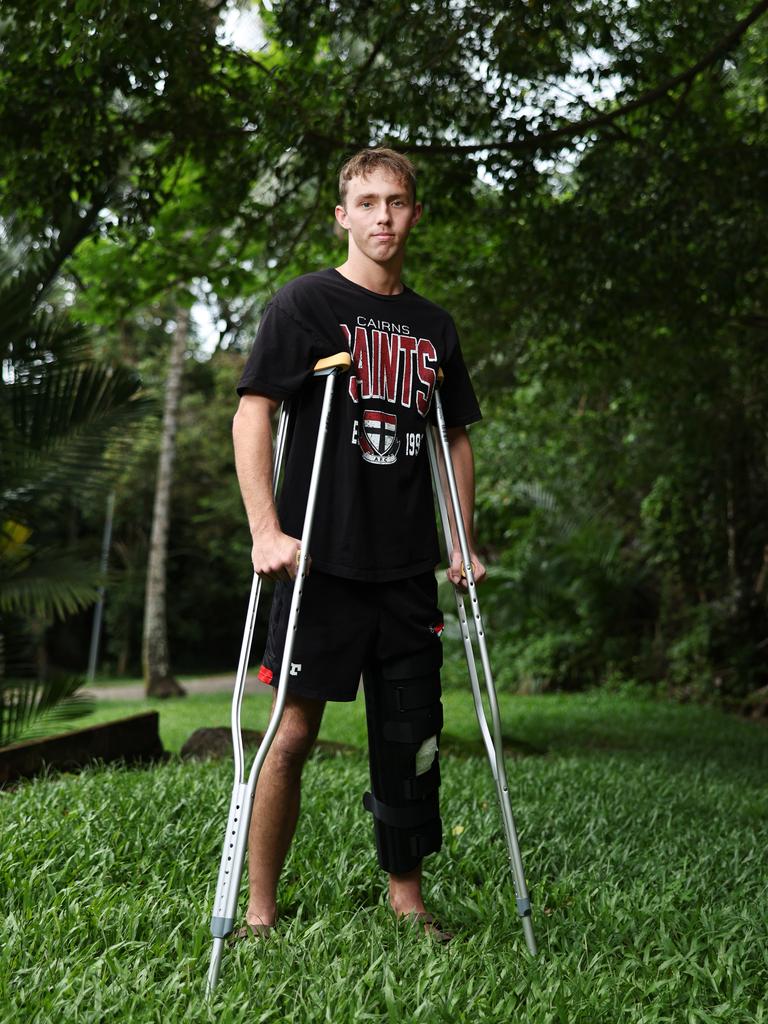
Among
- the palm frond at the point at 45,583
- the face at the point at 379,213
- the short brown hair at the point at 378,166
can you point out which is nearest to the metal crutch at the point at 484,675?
the face at the point at 379,213

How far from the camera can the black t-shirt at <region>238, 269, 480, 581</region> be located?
114 inches

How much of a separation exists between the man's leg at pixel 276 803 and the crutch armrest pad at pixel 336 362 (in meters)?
0.93

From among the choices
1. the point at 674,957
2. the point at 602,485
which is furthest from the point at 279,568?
the point at 602,485

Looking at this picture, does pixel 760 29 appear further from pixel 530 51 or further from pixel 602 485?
pixel 602 485

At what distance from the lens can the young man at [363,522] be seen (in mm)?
2883

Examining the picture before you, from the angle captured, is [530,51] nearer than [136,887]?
No

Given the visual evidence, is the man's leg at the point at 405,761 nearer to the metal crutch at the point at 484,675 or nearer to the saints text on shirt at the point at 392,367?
the metal crutch at the point at 484,675

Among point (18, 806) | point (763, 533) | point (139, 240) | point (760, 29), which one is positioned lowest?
point (18, 806)

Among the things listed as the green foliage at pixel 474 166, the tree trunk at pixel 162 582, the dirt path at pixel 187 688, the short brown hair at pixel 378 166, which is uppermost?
the green foliage at pixel 474 166

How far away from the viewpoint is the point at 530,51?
20.1 feet

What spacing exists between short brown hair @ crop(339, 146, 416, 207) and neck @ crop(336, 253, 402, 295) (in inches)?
7.1

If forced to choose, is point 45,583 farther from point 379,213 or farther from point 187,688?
point 187,688

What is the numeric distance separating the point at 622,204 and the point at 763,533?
6753 millimetres

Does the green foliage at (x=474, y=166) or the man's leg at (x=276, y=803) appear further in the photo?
the green foliage at (x=474, y=166)
